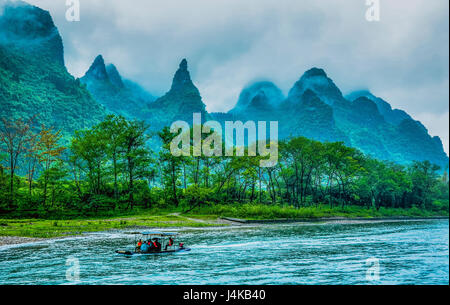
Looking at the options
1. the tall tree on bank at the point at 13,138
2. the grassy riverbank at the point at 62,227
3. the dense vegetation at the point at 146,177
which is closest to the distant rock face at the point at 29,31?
the dense vegetation at the point at 146,177

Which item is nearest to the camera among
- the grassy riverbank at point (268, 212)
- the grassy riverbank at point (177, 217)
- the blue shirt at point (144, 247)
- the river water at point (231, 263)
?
the river water at point (231, 263)

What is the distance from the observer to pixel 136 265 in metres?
18.4

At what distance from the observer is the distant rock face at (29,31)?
464 feet

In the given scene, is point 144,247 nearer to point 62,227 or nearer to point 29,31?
point 62,227

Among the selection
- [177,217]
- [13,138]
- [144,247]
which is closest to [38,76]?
[13,138]

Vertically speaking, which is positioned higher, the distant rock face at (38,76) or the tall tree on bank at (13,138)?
the distant rock face at (38,76)

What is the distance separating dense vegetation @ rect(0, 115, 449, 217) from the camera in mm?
46875

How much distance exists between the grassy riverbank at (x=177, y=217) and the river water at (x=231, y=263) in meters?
7.13

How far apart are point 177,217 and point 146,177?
43.8 feet

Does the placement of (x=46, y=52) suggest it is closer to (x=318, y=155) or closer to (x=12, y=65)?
(x=12, y=65)

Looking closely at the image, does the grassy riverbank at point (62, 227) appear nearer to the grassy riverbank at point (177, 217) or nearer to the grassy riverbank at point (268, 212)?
the grassy riverbank at point (177, 217)

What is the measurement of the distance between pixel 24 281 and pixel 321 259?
52.1 ft

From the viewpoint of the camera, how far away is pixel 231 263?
18.9 metres
